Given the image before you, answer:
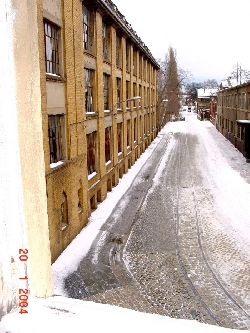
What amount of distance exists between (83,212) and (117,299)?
541cm

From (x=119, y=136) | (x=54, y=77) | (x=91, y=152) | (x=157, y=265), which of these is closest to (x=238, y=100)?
(x=119, y=136)

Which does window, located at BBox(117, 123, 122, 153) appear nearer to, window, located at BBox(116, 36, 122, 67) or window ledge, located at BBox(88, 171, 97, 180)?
window, located at BBox(116, 36, 122, 67)

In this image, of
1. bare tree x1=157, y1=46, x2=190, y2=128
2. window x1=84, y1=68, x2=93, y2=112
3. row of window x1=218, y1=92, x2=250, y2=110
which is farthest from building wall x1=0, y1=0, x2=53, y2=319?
bare tree x1=157, y1=46, x2=190, y2=128

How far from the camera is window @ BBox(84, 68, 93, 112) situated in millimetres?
15172

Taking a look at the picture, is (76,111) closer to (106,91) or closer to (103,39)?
(106,91)

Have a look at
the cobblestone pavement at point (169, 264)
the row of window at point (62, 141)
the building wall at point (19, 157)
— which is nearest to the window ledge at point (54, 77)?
the row of window at point (62, 141)

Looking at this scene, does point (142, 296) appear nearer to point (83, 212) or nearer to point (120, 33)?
point (83, 212)

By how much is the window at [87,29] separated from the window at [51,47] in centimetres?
366

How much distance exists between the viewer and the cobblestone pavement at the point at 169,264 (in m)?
8.50

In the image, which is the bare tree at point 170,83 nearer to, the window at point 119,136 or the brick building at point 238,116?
the brick building at point 238,116

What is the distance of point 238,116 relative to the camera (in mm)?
34938

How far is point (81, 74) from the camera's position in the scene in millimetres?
13578

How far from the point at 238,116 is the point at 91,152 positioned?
23.7m

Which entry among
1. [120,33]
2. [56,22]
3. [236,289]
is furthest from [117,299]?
[120,33]
